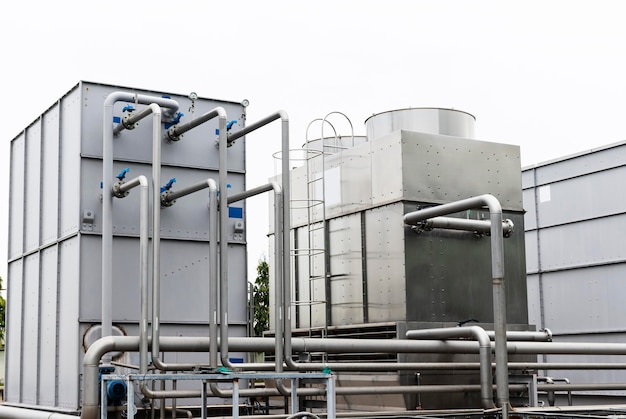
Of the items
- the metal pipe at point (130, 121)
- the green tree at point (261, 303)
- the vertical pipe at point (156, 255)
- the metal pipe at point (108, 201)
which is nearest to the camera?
the vertical pipe at point (156, 255)

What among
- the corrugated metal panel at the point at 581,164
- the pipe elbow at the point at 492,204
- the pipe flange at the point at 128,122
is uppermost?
the corrugated metal panel at the point at 581,164

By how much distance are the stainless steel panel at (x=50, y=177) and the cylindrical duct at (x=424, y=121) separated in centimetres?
522

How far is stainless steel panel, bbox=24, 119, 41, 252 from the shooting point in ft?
43.0

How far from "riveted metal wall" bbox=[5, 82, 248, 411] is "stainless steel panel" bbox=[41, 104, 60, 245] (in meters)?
0.02

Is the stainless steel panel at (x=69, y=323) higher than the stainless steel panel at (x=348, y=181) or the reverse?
the reverse

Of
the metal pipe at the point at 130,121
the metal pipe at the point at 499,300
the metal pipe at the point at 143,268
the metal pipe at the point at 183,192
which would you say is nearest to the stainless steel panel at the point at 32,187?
the metal pipe at the point at 130,121

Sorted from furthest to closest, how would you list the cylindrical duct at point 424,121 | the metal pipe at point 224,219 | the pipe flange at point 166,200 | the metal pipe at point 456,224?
the cylindrical duct at point 424,121, the metal pipe at point 456,224, the pipe flange at point 166,200, the metal pipe at point 224,219

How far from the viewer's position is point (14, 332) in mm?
13727

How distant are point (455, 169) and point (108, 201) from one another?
5.69m

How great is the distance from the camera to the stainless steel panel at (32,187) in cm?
1311

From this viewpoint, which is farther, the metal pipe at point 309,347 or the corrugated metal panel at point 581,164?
the corrugated metal panel at point 581,164

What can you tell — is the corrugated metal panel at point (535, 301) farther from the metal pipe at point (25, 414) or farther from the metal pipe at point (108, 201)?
the metal pipe at point (25, 414)

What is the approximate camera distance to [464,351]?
1241cm

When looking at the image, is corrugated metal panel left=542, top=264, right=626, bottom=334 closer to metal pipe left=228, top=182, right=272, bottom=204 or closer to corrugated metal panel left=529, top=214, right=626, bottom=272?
corrugated metal panel left=529, top=214, right=626, bottom=272
